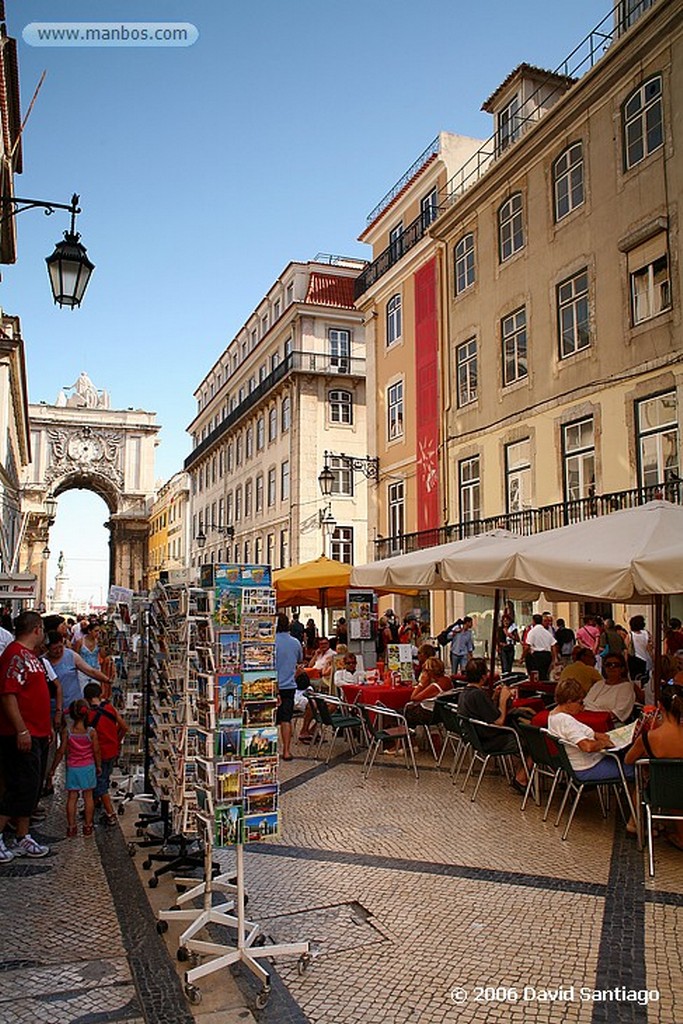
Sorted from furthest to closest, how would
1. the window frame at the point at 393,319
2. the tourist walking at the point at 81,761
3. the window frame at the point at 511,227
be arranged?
the window frame at the point at 393,319, the window frame at the point at 511,227, the tourist walking at the point at 81,761

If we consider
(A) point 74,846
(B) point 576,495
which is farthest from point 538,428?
(A) point 74,846

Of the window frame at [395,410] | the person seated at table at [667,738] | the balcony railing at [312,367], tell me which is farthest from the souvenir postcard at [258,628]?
the balcony railing at [312,367]

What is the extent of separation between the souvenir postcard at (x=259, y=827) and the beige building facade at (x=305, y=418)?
26202 millimetres

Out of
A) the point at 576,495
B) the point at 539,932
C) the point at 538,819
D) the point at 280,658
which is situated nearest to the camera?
the point at 539,932

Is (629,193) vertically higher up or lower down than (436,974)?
higher up

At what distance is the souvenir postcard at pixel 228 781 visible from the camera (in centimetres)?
402

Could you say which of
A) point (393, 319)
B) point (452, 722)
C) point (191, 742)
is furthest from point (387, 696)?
point (393, 319)

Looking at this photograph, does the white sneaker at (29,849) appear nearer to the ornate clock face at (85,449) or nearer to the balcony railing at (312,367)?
the balcony railing at (312,367)

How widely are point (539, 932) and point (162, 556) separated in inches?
2542

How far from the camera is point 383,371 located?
2538 cm

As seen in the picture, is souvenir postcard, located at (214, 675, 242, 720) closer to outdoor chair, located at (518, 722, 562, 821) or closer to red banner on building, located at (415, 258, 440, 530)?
outdoor chair, located at (518, 722, 562, 821)

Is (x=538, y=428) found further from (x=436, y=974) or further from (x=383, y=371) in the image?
(x=436, y=974)

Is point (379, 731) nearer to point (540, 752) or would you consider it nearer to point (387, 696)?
point (387, 696)

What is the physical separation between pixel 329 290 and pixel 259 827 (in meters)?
33.2
